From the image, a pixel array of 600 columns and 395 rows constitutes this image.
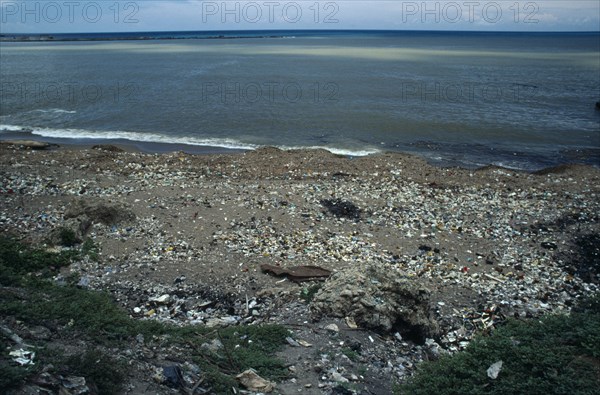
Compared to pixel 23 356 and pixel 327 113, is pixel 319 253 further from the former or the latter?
pixel 327 113

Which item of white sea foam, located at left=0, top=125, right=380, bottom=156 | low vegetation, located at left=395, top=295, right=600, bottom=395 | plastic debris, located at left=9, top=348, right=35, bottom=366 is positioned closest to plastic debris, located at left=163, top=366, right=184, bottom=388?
plastic debris, located at left=9, top=348, right=35, bottom=366

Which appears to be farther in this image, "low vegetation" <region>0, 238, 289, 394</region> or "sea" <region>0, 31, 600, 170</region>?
"sea" <region>0, 31, 600, 170</region>

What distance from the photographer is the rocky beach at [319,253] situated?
6.98 meters

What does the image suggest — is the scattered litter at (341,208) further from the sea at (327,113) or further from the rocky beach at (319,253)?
the sea at (327,113)

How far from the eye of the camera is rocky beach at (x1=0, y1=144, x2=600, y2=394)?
6977 millimetres

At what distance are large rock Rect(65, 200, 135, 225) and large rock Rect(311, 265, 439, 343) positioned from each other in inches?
235

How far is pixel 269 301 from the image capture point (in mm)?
8594

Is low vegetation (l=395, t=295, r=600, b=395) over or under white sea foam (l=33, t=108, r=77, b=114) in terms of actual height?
under

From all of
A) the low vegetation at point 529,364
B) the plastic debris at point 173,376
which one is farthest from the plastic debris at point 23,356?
the low vegetation at point 529,364

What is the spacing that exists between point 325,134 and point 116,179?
12.6 metres

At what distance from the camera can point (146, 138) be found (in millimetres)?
23875

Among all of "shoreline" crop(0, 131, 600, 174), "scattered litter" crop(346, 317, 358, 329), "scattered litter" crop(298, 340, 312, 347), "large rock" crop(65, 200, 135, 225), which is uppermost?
"shoreline" crop(0, 131, 600, 174)

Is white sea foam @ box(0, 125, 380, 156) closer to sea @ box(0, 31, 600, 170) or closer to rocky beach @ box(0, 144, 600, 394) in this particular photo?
sea @ box(0, 31, 600, 170)

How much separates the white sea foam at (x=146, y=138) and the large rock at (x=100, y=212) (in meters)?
11.4
